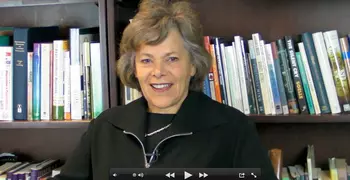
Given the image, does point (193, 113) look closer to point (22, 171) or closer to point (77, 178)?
point (77, 178)

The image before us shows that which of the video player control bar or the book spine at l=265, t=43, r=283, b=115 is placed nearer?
the video player control bar

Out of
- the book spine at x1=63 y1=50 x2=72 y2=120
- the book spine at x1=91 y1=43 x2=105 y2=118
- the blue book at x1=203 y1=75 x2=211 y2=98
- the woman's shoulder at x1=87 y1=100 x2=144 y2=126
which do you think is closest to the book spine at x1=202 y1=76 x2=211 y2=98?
the blue book at x1=203 y1=75 x2=211 y2=98

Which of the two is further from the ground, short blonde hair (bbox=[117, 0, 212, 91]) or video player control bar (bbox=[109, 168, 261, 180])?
short blonde hair (bbox=[117, 0, 212, 91])

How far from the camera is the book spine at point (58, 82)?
4.40 ft

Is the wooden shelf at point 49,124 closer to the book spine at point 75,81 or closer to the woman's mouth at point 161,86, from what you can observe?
the book spine at point 75,81

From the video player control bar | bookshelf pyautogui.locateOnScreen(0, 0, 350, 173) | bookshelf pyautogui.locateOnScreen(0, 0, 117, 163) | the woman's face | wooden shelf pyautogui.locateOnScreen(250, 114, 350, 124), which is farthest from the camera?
bookshelf pyautogui.locateOnScreen(0, 0, 117, 163)

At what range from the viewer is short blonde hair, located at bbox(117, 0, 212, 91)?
108 cm

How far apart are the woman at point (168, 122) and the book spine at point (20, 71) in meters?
0.31

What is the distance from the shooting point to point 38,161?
1.60m

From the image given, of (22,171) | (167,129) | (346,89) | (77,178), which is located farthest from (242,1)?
(22,171)

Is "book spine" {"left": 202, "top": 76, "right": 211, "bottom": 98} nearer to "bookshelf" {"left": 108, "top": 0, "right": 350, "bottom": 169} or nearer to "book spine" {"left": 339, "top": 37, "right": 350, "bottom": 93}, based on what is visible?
"bookshelf" {"left": 108, "top": 0, "right": 350, "bottom": 169}

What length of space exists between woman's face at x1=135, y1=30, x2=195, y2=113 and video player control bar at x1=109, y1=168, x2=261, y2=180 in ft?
0.95

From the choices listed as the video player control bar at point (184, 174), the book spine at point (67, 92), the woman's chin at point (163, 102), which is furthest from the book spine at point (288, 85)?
the book spine at point (67, 92)

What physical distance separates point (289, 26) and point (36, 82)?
0.90m
